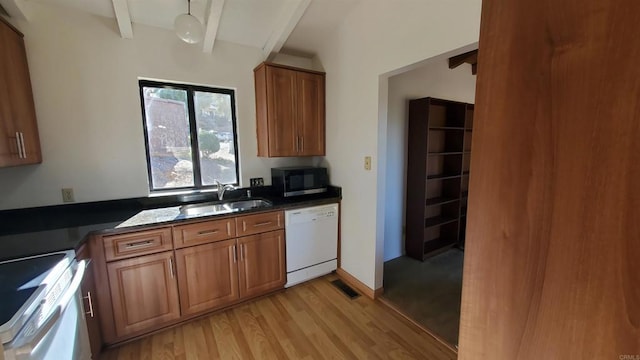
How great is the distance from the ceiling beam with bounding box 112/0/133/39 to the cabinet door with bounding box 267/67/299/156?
115cm

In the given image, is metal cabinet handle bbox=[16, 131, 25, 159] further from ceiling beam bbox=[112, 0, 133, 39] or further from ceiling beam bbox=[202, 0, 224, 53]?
ceiling beam bbox=[202, 0, 224, 53]

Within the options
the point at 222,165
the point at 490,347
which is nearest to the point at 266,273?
the point at 222,165

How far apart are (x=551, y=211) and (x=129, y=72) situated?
288 cm

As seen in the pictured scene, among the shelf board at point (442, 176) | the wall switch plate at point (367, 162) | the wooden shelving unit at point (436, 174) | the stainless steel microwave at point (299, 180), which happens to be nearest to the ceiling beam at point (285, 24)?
the stainless steel microwave at point (299, 180)

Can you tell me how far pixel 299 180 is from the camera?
8.94 ft

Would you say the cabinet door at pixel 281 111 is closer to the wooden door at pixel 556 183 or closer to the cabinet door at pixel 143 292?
the cabinet door at pixel 143 292

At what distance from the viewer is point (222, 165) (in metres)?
2.78

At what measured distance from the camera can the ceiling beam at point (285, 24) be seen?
2.16 meters

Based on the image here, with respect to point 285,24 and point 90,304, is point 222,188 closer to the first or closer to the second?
point 90,304

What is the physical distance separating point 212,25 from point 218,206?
1659 mm

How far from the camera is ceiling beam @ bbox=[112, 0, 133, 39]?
6.27ft

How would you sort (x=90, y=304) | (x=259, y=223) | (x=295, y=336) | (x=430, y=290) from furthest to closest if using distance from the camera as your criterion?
(x=430, y=290) → (x=259, y=223) → (x=295, y=336) → (x=90, y=304)

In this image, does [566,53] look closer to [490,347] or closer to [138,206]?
[490,347]

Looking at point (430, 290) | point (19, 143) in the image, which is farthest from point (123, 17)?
point (430, 290)
